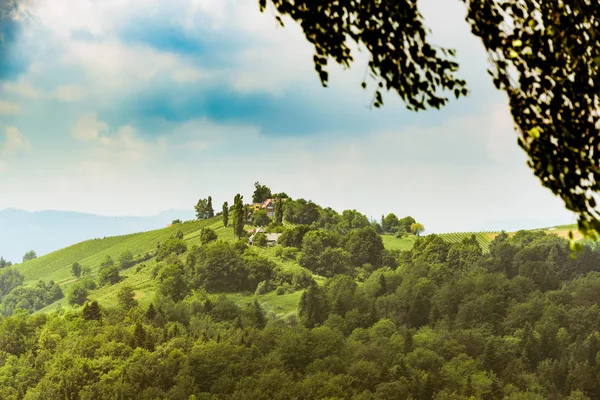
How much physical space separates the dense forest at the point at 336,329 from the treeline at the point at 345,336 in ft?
0.67

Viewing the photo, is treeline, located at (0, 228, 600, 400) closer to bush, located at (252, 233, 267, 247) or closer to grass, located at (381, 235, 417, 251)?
bush, located at (252, 233, 267, 247)

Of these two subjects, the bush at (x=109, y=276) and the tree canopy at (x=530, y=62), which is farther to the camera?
the bush at (x=109, y=276)

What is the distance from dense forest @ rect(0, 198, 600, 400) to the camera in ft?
214

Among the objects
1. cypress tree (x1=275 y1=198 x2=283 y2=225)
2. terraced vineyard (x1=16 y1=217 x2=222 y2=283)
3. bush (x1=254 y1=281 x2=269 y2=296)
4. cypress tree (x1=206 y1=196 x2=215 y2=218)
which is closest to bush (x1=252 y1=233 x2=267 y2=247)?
cypress tree (x1=275 y1=198 x2=283 y2=225)

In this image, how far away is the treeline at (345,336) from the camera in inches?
2549

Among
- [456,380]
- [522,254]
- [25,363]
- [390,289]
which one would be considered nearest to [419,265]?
[390,289]

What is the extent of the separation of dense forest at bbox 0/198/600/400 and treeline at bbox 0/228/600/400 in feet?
0.67

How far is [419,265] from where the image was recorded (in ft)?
380

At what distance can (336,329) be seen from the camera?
89812 mm

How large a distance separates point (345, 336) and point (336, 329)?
4925mm

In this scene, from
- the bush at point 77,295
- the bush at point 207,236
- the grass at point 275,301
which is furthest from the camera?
the bush at point 207,236

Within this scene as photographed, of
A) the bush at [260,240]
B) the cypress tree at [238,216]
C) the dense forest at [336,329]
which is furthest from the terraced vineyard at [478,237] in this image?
the cypress tree at [238,216]

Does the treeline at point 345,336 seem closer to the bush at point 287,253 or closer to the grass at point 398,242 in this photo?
the bush at point 287,253

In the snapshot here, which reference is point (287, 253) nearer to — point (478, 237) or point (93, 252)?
point (478, 237)
